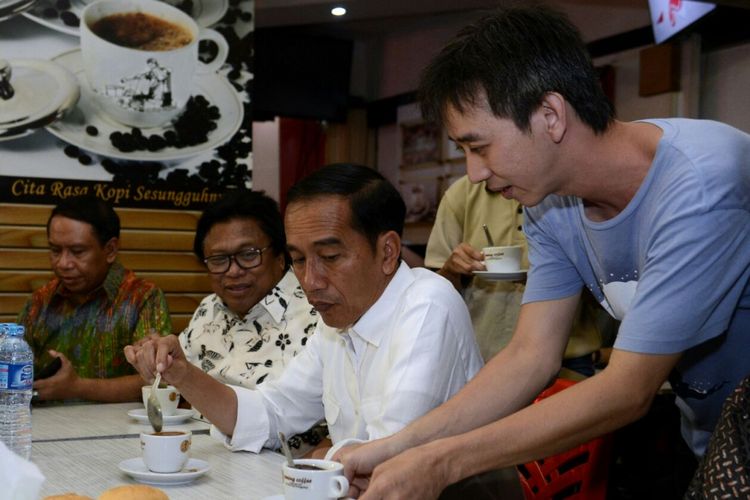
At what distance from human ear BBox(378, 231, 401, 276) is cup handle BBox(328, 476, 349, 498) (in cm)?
73

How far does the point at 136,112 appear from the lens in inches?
159

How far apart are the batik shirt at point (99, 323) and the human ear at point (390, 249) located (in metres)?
1.53

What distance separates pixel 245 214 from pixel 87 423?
81 centimetres

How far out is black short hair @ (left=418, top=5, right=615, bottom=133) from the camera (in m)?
1.46

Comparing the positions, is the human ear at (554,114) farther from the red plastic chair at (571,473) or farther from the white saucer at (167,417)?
the white saucer at (167,417)

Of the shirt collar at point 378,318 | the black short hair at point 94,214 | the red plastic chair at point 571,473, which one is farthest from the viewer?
the black short hair at point 94,214

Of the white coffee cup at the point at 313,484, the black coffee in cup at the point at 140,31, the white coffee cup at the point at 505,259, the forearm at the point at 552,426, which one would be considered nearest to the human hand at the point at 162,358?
the white coffee cup at the point at 313,484

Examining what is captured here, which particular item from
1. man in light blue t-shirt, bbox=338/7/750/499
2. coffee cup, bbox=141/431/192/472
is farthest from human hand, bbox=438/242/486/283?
coffee cup, bbox=141/431/192/472

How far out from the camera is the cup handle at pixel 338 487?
1.30 meters

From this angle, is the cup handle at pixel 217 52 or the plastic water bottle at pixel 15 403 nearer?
the plastic water bottle at pixel 15 403

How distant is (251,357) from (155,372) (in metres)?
0.71

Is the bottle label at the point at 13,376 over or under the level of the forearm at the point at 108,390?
over

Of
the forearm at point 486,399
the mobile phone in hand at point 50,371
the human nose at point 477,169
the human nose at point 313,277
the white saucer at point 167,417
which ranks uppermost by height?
the human nose at point 477,169

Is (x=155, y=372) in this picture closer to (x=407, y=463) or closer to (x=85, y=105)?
(x=407, y=463)
